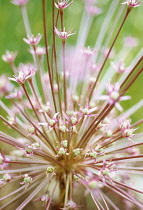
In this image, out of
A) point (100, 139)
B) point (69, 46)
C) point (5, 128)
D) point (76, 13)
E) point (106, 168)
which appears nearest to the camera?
point (106, 168)

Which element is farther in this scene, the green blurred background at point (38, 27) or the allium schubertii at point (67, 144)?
the green blurred background at point (38, 27)

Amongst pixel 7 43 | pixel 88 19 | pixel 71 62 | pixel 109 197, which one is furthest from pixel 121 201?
pixel 7 43

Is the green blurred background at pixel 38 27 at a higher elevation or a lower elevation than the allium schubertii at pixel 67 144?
higher

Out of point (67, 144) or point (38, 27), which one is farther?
point (38, 27)

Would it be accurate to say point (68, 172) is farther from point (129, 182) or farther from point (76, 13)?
point (76, 13)

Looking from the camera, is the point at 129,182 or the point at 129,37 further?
the point at 129,37

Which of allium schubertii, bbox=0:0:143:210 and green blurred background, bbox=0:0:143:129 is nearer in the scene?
allium schubertii, bbox=0:0:143:210

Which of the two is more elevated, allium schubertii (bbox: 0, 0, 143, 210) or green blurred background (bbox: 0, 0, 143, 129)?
green blurred background (bbox: 0, 0, 143, 129)

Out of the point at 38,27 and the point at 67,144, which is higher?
the point at 38,27
